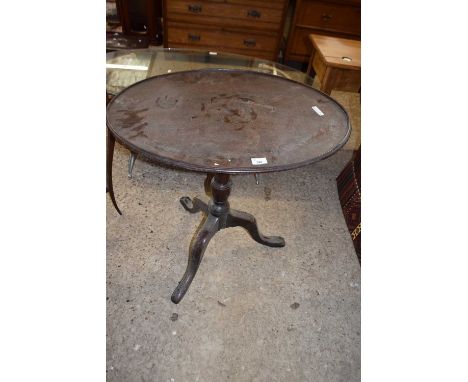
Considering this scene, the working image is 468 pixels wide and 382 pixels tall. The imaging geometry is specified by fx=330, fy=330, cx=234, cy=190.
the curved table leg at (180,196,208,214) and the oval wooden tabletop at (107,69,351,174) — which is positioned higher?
the oval wooden tabletop at (107,69,351,174)

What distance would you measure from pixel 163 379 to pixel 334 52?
2403 millimetres

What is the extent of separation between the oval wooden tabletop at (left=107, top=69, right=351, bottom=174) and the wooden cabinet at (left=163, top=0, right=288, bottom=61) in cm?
203

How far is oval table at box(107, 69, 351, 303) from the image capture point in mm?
1101

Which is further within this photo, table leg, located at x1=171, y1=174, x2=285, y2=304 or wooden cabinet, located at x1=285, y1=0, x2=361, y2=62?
wooden cabinet, located at x1=285, y1=0, x2=361, y2=62

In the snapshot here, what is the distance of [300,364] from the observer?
4.73 ft

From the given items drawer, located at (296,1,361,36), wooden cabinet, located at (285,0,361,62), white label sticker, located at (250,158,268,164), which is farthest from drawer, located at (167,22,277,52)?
white label sticker, located at (250,158,268,164)

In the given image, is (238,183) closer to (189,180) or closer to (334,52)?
(189,180)

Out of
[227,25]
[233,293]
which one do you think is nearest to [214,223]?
[233,293]

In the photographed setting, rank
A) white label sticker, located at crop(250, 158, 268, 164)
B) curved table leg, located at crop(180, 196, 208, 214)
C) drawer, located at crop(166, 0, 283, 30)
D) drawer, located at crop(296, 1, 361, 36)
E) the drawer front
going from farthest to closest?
the drawer front < drawer, located at crop(296, 1, 361, 36) < drawer, located at crop(166, 0, 283, 30) < curved table leg, located at crop(180, 196, 208, 214) < white label sticker, located at crop(250, 158, 268, 164)

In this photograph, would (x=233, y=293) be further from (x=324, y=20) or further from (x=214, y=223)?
(x=324, y=20)

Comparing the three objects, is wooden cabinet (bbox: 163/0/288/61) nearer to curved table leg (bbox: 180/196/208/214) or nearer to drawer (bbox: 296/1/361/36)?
drawer (bbox: 296/1/361/36)

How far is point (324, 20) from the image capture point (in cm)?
344

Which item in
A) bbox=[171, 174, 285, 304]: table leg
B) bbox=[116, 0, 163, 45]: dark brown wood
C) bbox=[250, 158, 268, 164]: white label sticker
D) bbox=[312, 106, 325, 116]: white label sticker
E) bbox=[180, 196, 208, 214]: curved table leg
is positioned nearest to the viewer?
bbox=[250, 158, 268, 164]: white label sticker

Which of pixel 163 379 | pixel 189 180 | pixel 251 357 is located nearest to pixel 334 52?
pixel 189 180
